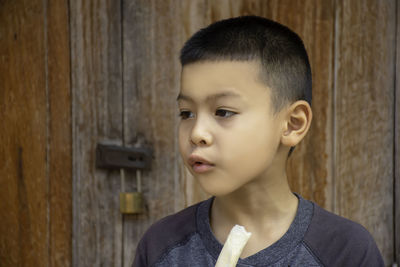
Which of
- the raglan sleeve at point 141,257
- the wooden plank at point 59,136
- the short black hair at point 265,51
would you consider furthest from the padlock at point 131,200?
the short black hair at point 265,51

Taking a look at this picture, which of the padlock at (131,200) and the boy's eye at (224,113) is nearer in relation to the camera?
the boy's eye at (224,113)

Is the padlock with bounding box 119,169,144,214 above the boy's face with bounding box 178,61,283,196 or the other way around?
the other way around

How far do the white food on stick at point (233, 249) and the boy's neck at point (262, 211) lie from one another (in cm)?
11

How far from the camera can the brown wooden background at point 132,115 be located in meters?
1.54

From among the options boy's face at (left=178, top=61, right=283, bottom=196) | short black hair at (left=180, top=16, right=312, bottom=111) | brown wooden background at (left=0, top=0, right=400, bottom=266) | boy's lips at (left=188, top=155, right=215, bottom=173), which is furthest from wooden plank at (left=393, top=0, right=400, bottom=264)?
boy's lips at (left=188, top=155, right=215, bottom=173)

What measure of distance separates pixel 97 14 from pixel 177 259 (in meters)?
0.93

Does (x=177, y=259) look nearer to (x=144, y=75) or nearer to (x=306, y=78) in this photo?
(x=306, y=78)

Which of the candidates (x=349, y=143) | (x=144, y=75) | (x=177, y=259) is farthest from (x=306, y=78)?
(x=144, y=75)

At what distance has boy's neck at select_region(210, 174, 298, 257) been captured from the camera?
0.99 metres

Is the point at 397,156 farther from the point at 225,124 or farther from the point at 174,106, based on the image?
the point at 225,124

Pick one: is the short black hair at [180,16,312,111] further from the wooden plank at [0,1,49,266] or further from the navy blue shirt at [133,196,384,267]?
the wooden plank at [0,1,49,266]

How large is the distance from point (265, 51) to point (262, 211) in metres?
0.32

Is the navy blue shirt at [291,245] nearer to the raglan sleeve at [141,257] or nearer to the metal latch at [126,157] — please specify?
the raglan sleeve at [141,257]

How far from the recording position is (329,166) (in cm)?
157
